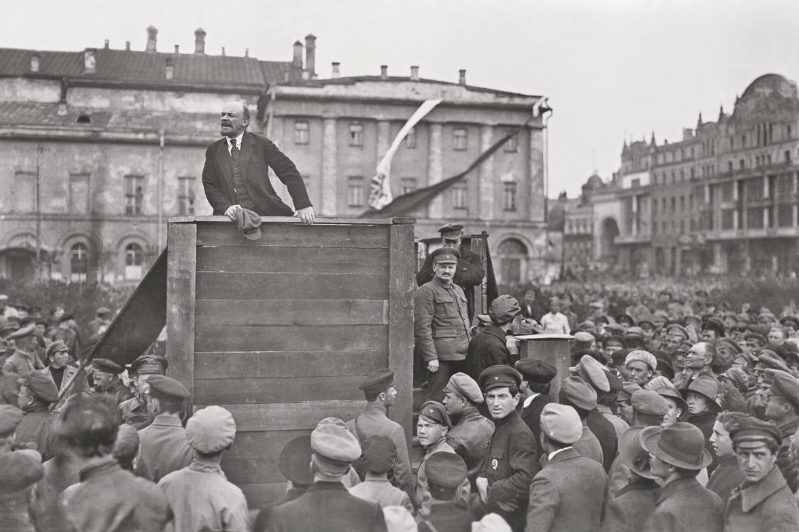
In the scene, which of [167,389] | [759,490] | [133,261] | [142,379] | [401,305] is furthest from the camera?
[133,261]

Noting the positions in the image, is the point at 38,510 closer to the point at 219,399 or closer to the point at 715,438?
the point at 219,399

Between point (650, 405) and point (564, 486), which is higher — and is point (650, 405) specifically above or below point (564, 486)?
above

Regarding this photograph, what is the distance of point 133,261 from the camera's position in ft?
143

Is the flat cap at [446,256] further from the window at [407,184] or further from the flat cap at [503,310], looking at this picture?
the window at [407,184]

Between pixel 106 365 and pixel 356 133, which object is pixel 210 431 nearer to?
pixel 106 365

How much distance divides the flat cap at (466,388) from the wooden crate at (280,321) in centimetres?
36

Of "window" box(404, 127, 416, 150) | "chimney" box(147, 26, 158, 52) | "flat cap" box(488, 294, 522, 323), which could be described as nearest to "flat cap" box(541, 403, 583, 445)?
"flat cap" box(488, 294, 522, 323)

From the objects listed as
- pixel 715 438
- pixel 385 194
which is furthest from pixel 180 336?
pixel 385 194

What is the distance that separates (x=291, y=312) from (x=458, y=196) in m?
38.9

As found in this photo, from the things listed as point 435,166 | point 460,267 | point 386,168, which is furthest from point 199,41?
point 460,267

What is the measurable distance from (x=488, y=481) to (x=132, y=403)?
3272 mm

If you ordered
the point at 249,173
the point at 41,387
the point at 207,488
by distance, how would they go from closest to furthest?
1. the point at 207,488
2. the point at 41,387
3. the point at 249,173

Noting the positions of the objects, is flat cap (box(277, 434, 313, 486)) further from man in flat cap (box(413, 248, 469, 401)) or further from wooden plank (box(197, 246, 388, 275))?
man in flat cap (box(413, 248, 469, 401))

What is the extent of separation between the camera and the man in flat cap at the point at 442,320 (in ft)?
22.8
